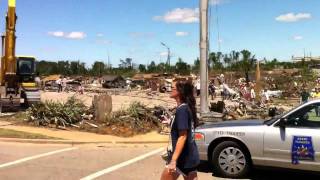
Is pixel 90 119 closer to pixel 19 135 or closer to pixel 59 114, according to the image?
pixel 59 114

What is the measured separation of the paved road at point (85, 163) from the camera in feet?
32.3

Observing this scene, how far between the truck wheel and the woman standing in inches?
137

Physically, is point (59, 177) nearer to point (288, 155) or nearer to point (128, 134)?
point (288, 155)

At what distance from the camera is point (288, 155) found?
889cm

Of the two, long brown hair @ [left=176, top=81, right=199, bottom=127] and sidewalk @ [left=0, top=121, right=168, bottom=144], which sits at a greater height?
long brown hair @ [left=176, top=81, right=199, bottom=127]

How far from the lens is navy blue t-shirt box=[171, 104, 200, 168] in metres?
5.88

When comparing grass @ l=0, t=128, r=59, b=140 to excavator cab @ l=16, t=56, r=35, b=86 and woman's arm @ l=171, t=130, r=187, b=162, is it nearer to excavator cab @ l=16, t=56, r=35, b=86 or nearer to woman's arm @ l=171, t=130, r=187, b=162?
woman's arm @ l=171, t=130, r=187, b=162

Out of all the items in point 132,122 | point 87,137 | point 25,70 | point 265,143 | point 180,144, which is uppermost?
point 25,70

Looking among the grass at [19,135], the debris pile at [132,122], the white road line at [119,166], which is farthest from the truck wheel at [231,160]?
the grass at [19,135]

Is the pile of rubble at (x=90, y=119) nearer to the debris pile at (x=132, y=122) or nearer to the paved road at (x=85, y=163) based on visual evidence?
the debris pile at (x=132, y=122)

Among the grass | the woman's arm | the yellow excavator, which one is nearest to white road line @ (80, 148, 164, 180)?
the grass

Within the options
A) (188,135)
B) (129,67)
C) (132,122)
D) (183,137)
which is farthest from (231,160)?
(129,67)

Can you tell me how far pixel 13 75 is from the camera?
1016 inches

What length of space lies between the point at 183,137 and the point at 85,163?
576cm
